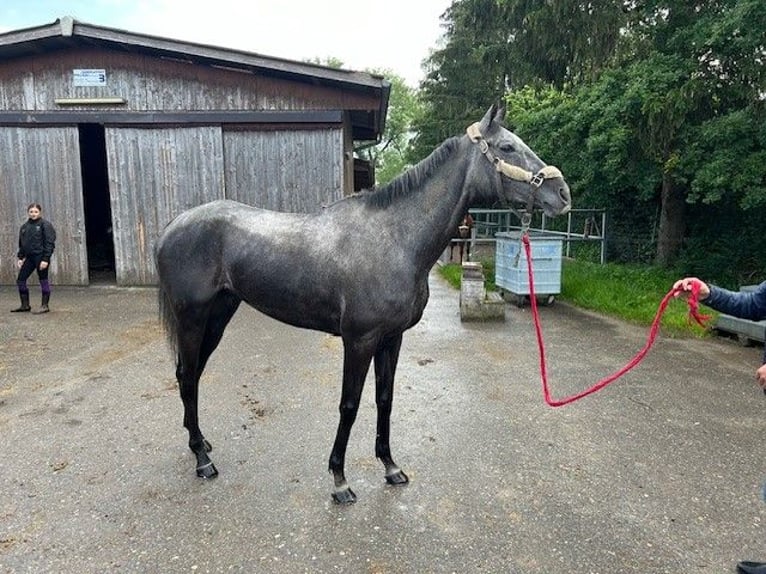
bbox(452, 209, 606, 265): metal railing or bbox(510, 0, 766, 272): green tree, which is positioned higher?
bbox(510, 0, 766, 272): green tree

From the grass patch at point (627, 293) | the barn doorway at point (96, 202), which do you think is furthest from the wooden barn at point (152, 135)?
the grass patch at point (627, 293)

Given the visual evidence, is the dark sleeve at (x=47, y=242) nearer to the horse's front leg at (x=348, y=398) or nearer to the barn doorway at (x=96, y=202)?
the barn doorway at (x=96, y=202)

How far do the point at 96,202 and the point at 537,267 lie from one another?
39.1 ft

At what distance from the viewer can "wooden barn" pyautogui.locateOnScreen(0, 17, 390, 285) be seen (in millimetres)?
9586

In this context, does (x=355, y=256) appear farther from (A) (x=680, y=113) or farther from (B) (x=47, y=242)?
(B) (x=47, y=242)

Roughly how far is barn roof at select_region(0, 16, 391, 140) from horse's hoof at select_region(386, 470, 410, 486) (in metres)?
7.29

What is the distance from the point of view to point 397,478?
310cm

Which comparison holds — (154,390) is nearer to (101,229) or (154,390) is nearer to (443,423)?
(443,423)

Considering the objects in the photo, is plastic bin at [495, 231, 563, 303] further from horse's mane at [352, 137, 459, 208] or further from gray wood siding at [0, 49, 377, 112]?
horse's mane at [352, 137, 459, 208]

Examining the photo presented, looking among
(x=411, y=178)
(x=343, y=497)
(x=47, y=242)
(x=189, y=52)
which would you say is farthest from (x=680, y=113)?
(x=47, y=242)

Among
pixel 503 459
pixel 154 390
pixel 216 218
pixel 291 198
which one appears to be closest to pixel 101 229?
pixel 291 198

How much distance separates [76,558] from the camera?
2.43m

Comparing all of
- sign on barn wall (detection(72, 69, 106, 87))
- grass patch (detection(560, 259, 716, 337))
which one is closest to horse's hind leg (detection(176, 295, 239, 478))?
grass patch (detection(560, 259, 716, 337))

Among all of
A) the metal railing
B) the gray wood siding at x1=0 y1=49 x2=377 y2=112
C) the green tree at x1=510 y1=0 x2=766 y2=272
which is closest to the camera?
the green tree at x1=510 y1=0 x2=766 y2=272
